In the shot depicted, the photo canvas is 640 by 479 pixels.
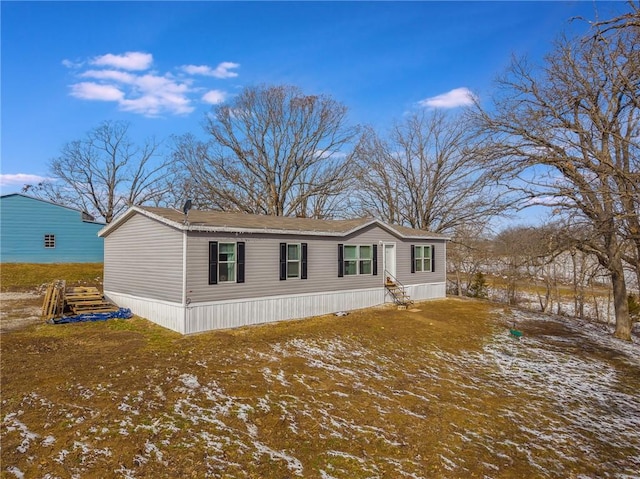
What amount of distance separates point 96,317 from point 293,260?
7.05m

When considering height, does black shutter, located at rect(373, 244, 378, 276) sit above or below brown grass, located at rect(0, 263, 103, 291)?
above

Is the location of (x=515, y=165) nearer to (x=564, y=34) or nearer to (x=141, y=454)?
(x=564, y=34)

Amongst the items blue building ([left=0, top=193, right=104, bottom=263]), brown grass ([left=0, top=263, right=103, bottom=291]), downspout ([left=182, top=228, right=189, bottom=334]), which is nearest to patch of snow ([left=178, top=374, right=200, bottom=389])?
downspout ([left=182, top=228, right=189, bottom=334])

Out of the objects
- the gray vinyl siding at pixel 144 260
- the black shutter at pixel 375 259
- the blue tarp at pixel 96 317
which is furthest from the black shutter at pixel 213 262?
the black shutter at pixel 375 259

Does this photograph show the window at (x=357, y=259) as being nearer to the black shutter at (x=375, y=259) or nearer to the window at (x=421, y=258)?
the black shutter at (x=375, y=259)

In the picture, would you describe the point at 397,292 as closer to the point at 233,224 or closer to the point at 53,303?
the point at 233,224

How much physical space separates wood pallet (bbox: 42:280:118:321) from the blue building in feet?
43.5

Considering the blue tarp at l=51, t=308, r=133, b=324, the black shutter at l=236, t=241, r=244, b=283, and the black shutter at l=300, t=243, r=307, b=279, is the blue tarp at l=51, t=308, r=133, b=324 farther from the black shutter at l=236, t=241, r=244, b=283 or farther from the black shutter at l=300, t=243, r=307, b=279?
the black shutter at l=300, t=243, r=307, b=279

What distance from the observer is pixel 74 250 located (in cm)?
2491

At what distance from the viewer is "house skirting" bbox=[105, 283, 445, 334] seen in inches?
430

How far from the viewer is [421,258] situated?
19156mm

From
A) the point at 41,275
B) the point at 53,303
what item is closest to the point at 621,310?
the point at 53,303

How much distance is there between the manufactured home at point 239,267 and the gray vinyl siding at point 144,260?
0.10 ft

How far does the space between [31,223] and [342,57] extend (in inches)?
878
